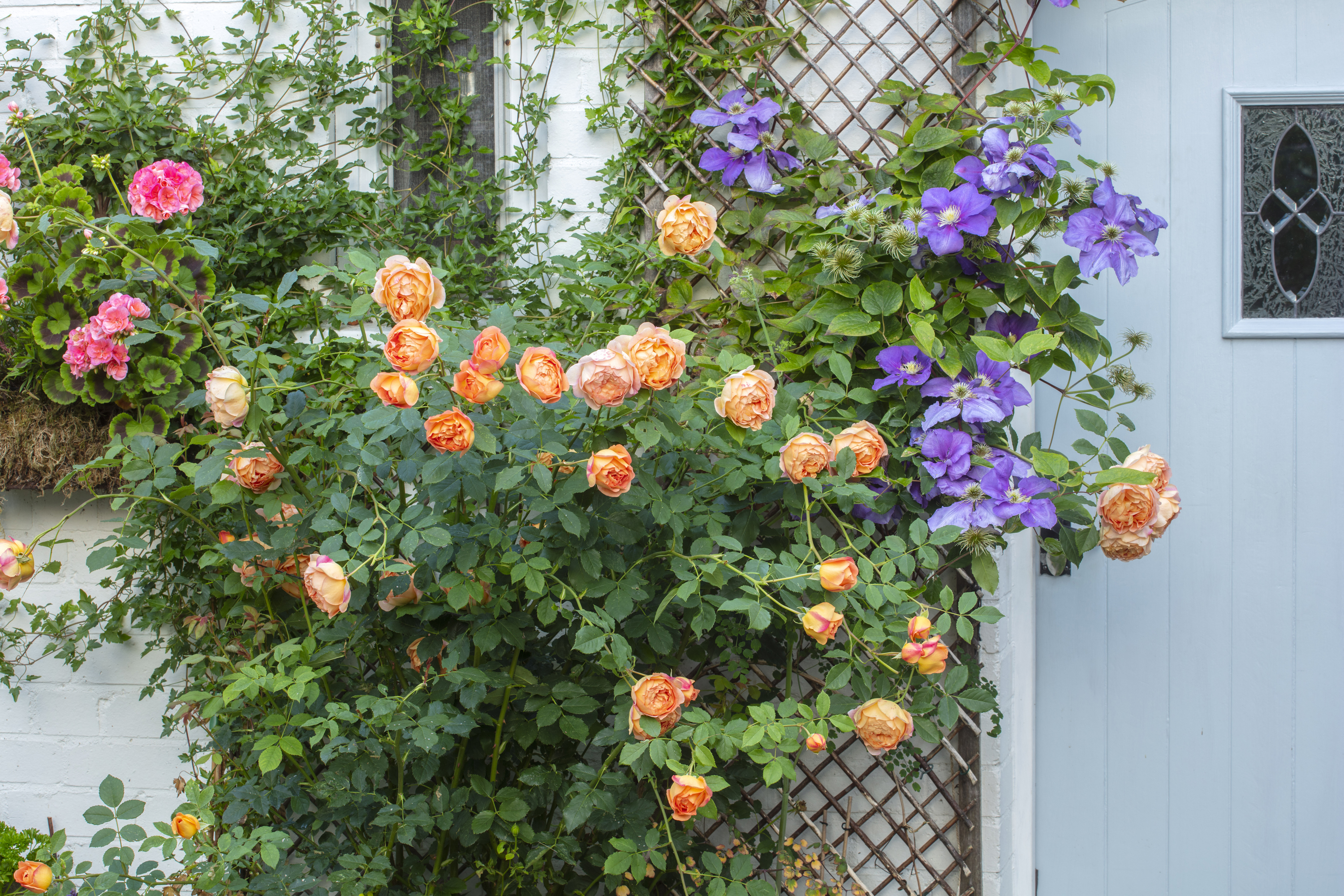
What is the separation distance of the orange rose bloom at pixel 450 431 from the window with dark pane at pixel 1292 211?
1.55 meters

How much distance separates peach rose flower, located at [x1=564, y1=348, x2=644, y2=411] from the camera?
96 centimetres

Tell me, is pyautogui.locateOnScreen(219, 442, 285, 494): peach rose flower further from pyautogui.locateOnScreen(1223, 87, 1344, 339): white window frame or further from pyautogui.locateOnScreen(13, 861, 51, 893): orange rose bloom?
pyautogui.locateOnScreen(1223, 87, 1344, 339): white window frame

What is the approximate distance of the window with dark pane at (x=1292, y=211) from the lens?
1.63m

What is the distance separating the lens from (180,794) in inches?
67.4

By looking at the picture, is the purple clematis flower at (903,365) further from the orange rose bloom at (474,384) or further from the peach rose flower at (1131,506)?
the orange rose bloom at (474,384)

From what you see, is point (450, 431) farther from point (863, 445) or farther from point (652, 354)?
point (863, 445)

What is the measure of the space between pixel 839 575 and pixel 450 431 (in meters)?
0.51

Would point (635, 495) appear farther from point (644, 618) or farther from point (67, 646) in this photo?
point (67, 646)

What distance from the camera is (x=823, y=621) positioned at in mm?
1044

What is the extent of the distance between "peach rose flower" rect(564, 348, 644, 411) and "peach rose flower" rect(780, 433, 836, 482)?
0.27 meters

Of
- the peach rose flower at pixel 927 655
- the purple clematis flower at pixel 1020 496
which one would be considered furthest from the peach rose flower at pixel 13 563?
the purple clematis flower at pixel 1020 496

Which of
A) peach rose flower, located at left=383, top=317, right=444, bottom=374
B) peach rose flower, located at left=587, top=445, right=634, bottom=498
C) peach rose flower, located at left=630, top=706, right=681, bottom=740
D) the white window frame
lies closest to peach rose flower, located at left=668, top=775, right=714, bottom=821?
peach rose flower, located at left=630, top=706, right=681, bottom=740

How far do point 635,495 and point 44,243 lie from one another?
1.29 metres

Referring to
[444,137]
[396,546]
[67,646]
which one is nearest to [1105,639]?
[396,546]
